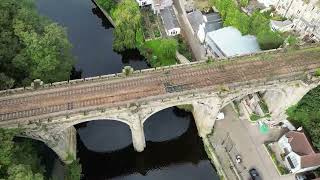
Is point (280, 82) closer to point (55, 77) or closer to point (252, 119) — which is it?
point (252, 119)

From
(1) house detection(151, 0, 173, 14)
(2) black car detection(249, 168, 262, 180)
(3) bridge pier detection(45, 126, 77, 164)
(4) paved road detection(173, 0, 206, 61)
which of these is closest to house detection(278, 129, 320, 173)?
(2) black car detection(249, 168, 262, 180)

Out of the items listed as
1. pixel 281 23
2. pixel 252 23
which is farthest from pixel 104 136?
pixel 281 23

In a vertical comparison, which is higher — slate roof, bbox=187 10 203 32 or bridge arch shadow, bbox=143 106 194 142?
slate roof, bbox=187 10 203 32

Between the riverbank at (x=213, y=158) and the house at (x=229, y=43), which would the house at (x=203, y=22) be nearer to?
the house at (x=229, y=43)

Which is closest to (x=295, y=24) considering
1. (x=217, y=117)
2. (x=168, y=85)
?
(x=217, y=117)

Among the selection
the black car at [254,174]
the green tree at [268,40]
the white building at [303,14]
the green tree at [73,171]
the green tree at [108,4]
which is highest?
the green tree at [108,4]

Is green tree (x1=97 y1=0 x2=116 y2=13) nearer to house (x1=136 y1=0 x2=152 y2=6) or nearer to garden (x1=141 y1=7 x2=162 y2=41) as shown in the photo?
house (x1=136 y1=0 x2=152 y2=6)

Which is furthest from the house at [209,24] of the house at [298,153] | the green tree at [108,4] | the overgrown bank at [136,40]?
the house at [298,153]
